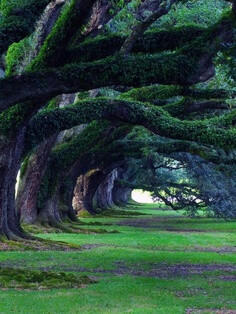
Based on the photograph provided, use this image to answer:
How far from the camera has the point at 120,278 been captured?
1550 cm

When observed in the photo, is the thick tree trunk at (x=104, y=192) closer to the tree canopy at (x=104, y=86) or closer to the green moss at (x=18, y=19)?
the tree canopy at (x=104, y=86)

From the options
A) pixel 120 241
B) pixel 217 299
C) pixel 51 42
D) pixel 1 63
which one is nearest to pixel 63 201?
pixel 120 241

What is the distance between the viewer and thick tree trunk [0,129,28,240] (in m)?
22.1

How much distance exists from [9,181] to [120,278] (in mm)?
8587

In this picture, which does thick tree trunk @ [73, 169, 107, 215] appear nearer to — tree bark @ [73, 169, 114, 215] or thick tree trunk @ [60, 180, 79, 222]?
tree bark @ [73, 169, 114, 215]

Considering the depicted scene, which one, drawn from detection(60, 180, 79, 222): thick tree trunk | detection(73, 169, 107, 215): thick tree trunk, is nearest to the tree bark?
detection(73, 169, 107, 215): thick tree trunk

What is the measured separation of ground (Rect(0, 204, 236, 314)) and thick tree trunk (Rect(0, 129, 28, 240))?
1353 millimetres

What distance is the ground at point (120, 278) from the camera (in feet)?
38.6

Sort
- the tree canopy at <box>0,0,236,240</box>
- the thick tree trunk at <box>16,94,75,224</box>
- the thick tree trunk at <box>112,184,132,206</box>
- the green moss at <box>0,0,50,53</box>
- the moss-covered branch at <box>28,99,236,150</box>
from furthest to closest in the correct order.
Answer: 1. the thick tree trunk at <box>112,184,132,206</box>
2. the thick tree trunk at <box>16,94,75,224</box>
3. the moss-covered branch at <box>28,99,236,150</box>
4. the tree canopy at <box>0,0,236,240</box>
5. the green moss at <box>0,0,50,53</box>

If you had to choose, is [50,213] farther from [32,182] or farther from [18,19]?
[18,19]

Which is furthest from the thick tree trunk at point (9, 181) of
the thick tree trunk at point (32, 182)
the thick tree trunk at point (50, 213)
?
the thick tree trunk at point (50, 213)

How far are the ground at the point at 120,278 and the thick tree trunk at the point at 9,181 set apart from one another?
4.44 feet

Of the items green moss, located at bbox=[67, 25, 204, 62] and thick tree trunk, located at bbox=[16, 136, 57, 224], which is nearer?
green moss, located at bbox=[67, 25, 204, 62]

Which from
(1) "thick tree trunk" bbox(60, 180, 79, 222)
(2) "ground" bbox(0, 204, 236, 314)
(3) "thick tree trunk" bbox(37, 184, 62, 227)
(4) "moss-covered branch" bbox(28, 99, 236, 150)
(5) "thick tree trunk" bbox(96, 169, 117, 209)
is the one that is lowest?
(2) "ground" bbox(0, 204, 236, 314)
